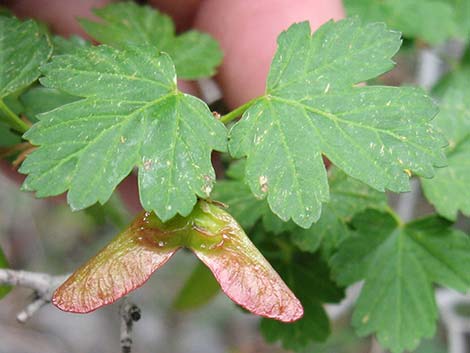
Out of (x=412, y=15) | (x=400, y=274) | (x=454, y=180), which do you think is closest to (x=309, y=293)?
(x=400, y=274)

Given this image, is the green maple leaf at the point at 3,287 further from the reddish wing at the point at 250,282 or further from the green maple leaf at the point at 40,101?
the reddish wing at the point at 250,282

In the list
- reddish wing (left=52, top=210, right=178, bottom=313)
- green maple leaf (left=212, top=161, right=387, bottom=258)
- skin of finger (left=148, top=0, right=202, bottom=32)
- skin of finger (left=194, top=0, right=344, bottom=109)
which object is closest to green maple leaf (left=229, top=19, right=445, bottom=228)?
reddish wing (left=52, top=210, right=178, bottom=313)

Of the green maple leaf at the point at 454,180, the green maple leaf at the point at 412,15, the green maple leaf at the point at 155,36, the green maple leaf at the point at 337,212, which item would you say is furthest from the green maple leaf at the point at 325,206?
the green maple leaf at the point at 412,15

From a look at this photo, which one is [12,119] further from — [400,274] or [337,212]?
[400,274]

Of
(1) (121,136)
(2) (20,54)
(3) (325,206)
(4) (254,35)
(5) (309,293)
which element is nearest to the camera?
(1) (121,136)

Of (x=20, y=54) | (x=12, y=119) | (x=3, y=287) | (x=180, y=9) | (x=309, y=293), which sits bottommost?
(x=309, y=293)

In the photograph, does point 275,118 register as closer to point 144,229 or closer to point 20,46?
point 144,229
